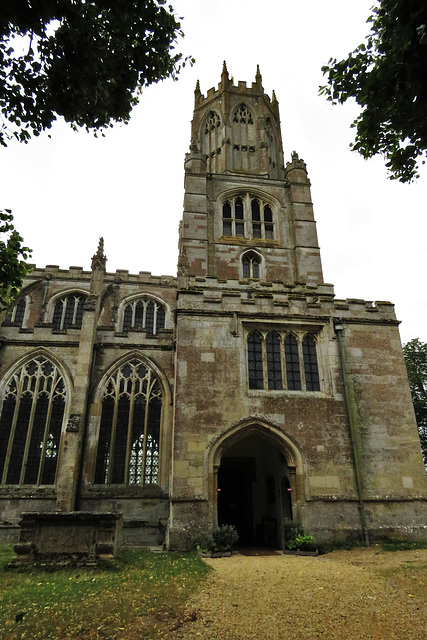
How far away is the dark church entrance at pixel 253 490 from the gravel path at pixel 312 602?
5.08 m

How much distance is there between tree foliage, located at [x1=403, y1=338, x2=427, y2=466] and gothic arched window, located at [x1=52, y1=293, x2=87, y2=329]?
21630 mm

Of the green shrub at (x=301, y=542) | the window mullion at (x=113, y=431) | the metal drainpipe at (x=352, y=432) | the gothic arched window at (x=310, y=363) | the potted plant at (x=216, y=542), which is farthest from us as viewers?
the window mullion at (x=113, y=431)

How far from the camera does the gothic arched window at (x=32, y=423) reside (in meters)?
15.8

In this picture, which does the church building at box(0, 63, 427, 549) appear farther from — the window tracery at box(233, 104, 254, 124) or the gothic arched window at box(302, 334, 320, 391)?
the window tracery at box(233, 104, 254, 124)

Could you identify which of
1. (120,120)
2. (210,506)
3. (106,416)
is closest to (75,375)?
(106,416)

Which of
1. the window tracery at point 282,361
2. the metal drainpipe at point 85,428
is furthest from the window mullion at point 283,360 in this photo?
the metal drainpipe at point 85,428

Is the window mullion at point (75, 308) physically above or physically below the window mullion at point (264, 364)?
above

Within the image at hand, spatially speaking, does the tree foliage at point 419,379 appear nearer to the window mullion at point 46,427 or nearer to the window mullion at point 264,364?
the window mullion at point 264,364

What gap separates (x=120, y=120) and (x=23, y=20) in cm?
212

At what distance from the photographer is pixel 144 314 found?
Answer: 24750 millimetres

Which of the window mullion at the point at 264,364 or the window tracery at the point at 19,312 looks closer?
the window mullion at the point at 264,364

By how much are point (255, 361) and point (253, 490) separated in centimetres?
576

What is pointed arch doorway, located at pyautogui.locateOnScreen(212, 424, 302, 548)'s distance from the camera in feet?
42.4

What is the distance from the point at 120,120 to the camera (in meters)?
7.47
